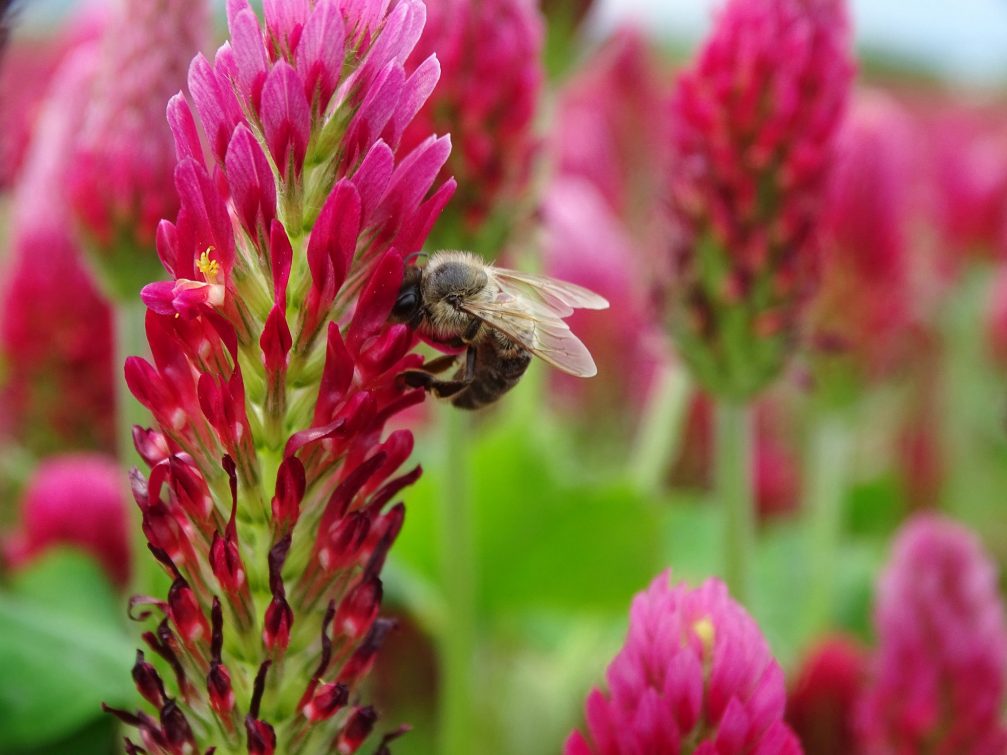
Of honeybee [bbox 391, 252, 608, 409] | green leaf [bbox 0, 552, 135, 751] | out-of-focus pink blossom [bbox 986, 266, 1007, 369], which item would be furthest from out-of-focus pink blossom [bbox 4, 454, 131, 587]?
out-of-focus pink blossom [bbox 986, 266, 1007, 369]

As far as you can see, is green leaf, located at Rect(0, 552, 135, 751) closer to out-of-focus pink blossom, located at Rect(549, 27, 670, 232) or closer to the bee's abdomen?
the bee's abdomen

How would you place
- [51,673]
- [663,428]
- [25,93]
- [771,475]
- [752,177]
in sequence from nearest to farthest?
[51,673]
[752,177]
[663,428]
[771,475]
[25,93]

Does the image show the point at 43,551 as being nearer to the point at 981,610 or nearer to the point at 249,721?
the point at 249,721

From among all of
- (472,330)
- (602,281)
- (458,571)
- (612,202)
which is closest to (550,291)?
(472,330)

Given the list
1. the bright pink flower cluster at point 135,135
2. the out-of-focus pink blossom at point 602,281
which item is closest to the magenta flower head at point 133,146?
the bright pink flower cluster at point 135,135

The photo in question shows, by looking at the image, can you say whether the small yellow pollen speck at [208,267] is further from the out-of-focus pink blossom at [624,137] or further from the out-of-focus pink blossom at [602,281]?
the out-of-focus pink blossom at [624,137]

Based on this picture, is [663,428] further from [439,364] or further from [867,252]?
[439,364]
